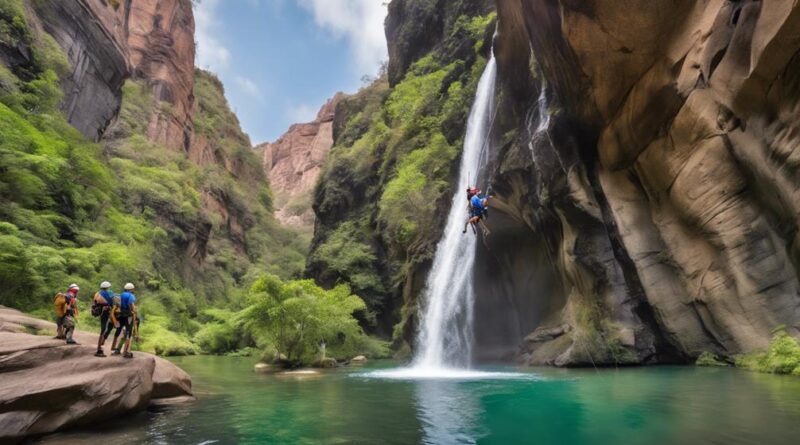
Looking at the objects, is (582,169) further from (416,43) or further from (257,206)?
(257,206)

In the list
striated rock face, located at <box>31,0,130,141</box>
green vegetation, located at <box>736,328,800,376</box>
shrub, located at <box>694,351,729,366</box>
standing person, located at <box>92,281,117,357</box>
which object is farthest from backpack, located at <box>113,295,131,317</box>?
striated rock face, located at <box>31,0,130,141</box>

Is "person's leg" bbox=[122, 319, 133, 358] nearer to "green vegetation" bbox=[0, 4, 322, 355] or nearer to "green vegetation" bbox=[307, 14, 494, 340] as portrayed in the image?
"green vegetation" bbox=[0, 4, 322, 355]

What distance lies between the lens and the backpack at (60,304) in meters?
9.68

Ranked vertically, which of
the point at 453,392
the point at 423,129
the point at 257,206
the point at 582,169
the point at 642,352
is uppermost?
the point at 257,206

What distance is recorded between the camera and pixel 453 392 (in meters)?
12.4

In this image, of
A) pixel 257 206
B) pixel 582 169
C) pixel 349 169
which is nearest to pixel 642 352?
pixel 582 169

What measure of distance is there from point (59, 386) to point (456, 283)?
19.9 m

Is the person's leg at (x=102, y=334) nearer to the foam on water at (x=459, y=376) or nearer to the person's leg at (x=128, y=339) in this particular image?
the person's leg at (x=128, y=339)

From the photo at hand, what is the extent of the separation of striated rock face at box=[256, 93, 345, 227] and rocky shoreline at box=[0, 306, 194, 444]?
104 m

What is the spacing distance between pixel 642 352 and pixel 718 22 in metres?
11.3

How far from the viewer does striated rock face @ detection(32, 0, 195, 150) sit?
32688 millimetres

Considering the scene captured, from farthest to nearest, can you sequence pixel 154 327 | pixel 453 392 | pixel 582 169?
1. pixel 154 327
2. pixel 582 169
3. pixel 453 392

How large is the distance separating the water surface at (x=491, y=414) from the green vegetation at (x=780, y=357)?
2.31 ft

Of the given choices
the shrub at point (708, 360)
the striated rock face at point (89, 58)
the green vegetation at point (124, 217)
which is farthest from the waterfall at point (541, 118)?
the striated rock face at point (89, 58)
